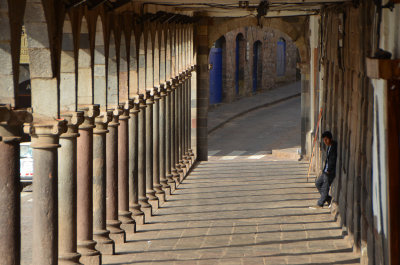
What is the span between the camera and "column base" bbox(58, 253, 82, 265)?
11.4 meters

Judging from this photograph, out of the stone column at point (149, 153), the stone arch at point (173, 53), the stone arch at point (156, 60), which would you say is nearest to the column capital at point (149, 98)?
the stone column at point (149, 153)

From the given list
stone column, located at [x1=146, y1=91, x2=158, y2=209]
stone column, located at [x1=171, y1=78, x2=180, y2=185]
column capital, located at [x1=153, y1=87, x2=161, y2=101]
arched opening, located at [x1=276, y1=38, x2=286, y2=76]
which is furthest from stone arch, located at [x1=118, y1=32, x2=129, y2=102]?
arched opening, located at [x1=276, y1=38, x2=286, y2=76]

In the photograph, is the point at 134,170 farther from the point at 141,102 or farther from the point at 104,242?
the point at 104,242

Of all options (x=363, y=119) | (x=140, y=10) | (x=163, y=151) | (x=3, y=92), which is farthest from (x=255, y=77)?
(x=3, y=92)

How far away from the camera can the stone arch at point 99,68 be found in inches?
535

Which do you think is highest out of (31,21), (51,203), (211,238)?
(31,21)

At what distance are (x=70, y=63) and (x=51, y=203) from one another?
2179 mm

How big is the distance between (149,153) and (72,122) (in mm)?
7518

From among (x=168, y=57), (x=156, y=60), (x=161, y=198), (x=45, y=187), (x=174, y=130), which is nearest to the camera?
(x=45, y=187)

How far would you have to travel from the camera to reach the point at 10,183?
8.59 metres

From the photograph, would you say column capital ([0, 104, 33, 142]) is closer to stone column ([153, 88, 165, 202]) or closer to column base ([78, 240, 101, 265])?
column base ([78, 240, 101, 265])

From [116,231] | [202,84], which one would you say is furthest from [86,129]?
[202,84]

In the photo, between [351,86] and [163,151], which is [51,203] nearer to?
[351,86]

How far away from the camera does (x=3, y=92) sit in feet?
28.3
